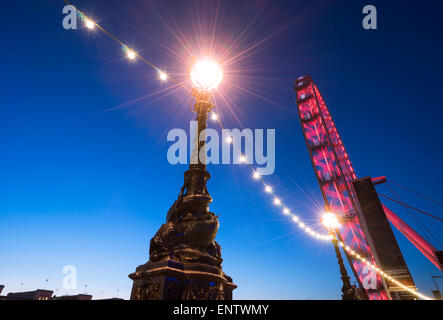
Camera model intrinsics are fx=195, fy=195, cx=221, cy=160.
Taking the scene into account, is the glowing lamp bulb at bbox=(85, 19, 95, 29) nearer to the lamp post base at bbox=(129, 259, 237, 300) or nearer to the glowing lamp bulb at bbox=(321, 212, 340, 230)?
the lamp post base at bbox=(129, 259, 237, 300)

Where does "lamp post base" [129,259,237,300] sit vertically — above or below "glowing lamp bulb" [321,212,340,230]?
below

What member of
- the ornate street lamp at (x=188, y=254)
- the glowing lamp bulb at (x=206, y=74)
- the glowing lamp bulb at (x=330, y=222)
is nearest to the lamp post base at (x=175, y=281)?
the ornate street lamp at (x=188, y=254)

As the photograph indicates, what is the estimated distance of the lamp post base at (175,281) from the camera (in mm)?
3504

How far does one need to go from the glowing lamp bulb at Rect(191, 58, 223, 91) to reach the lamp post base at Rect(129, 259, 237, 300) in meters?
5.48

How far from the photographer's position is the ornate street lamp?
3.60 m

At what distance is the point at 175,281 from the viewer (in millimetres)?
3615

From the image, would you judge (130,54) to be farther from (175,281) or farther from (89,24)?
(175,281)

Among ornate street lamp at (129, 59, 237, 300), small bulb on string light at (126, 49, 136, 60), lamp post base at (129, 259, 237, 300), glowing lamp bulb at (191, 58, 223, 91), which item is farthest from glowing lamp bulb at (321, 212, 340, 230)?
small bulb on string light at (126, 49, 136, 60)

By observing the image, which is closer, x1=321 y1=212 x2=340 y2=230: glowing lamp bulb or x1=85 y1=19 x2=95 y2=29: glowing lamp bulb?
x1=85 y1=19 x2=95 y2=29: glowing lamp bulb

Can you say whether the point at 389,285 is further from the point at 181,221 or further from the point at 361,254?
the point at 181,221

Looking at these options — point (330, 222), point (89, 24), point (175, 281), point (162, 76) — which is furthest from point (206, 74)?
point (330, 222)

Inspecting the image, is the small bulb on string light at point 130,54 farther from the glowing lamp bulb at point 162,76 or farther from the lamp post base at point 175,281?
the lamp post base at point 175,281

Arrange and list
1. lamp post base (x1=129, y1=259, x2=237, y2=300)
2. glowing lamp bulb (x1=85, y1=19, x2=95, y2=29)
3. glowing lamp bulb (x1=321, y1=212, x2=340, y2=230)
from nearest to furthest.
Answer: lamp post base (x1=129, y1=259, x2=237, y2=300) → glowing lamp bulb (x1=85, y1=19, x2=95, y2=29) → glowing lamp bulb (x1=321, y1=212, x2=340, y2=230)
